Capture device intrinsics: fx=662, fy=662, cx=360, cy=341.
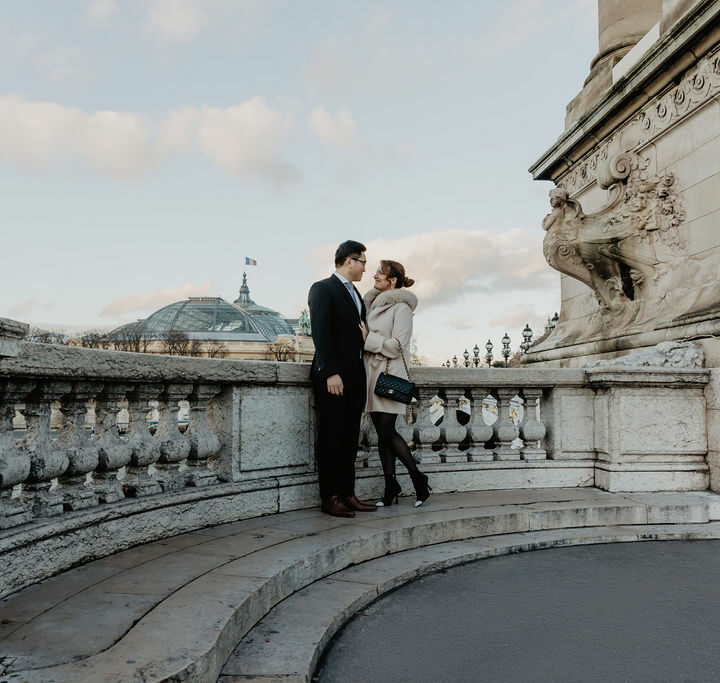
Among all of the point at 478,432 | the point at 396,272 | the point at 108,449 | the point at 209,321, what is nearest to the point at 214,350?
the point at 209,321

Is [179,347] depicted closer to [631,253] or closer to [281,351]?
[281,351]

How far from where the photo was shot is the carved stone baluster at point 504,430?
238 inches

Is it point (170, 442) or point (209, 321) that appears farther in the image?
point (209, 321)

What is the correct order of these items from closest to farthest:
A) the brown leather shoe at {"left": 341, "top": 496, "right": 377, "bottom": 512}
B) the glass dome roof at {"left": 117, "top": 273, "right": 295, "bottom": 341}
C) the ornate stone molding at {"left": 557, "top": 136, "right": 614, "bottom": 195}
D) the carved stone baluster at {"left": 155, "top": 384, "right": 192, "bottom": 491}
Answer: the carved stone baluster at {"left": 155, "top": 384, "right": 192, "bottom": 491}, the brown leather shoe at {"left": 341, "top": 496, "right": 377, "bottom": 512}, the ornate stone molding at {"left": 557, "top": 136, "right": 614, "bottom": 195}, the glass dome roof at {"left": 117, "top": 273, "right": 295, "bottom": 341}

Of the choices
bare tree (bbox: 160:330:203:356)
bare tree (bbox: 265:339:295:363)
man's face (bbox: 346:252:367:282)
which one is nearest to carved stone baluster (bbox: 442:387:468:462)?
man's face (bbox: 346:252:367:282)

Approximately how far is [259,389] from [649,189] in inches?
205

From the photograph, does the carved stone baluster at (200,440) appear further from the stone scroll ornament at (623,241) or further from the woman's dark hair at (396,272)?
the stone scroll ornament at (623,241)

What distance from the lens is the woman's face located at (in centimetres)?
532

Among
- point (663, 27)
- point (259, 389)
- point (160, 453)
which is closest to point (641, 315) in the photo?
point (663, 27)

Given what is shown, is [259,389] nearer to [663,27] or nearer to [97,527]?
[97,527]

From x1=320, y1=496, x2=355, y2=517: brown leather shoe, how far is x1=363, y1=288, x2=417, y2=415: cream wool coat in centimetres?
74

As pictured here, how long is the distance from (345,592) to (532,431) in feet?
10.4

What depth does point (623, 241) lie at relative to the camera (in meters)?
7.64

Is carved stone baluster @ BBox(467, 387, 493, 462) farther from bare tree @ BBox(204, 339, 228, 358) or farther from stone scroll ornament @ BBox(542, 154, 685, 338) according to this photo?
bare tree @ BBox(204, 339, 228, 358)
